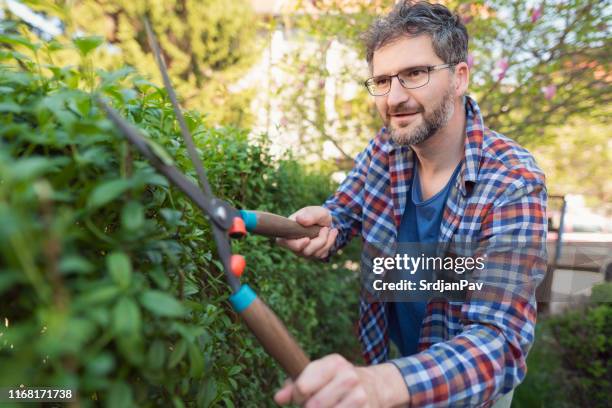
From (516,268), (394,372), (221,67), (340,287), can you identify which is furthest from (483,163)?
(221,67)

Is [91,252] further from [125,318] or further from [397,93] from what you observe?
[397,93]

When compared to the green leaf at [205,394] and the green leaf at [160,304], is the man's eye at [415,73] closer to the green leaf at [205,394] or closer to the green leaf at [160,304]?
the green leaf at [205,394]

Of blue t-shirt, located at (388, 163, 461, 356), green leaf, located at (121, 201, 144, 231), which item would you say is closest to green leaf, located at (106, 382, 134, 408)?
green leaf, located at (121, 201, 144, 231)

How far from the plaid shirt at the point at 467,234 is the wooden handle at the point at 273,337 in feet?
0.99

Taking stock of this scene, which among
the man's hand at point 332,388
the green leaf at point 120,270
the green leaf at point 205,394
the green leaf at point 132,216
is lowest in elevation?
the green leaf at point 205,394

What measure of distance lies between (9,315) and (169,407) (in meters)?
0.35

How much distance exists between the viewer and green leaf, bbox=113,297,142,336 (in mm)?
635

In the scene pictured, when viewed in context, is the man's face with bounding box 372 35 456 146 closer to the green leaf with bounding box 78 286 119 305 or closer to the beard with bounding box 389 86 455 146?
the beard with bounding box 389 86 455 146

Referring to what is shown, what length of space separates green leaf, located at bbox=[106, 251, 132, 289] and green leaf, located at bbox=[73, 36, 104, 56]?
1.73 feet

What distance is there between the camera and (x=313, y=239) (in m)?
1.99

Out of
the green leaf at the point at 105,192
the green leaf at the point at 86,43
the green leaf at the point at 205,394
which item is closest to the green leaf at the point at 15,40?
the green leaf at the point at 86,43

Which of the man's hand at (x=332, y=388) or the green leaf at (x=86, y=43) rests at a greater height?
the green leaf at (x=86, y=43)

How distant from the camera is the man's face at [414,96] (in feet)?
6.87

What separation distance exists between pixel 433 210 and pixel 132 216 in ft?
5.57
